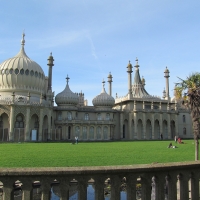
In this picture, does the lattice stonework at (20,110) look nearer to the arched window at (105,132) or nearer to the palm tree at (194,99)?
the arched window at (105,132)

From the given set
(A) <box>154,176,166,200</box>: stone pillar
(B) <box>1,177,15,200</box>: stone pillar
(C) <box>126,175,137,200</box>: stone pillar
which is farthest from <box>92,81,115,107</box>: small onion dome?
(B) <box>1,177,15,200</box>: stone pillar

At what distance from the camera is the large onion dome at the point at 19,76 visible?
50.4 m

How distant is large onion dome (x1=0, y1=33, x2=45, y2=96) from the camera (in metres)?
50.4

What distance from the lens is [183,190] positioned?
18.7 ft

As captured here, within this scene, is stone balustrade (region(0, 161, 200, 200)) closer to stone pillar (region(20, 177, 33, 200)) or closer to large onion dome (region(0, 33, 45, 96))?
stone pillar (region(20, 177, 33, 200))

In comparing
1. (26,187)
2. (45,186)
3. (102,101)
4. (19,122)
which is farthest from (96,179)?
(102,101)

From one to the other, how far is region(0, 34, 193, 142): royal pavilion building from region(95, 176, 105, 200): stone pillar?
41.6m

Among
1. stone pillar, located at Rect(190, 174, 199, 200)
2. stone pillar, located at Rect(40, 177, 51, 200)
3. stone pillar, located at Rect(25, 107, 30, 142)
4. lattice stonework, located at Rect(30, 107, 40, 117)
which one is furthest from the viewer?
lattice stonework, located at Rect(30, 107, 40, 117)

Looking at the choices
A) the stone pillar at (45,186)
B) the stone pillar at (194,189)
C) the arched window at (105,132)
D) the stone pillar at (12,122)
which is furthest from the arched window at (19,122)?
the stone pillar at (194,189)

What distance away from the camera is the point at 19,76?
1993 inches

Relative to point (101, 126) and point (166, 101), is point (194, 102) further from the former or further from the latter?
point (166, 101)

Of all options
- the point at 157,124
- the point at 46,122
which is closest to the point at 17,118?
the point at 46,122

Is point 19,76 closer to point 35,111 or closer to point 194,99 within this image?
point 35,111

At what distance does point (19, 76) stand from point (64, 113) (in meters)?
11.9
